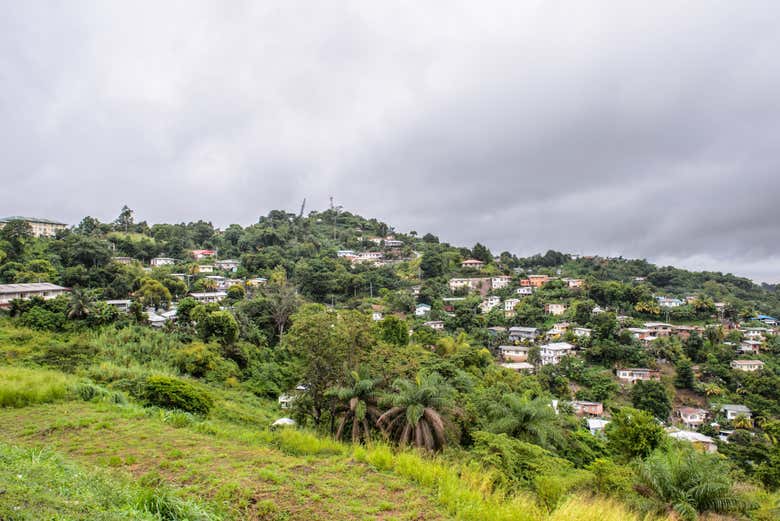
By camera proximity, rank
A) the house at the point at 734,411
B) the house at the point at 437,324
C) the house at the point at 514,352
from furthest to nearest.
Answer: the house at the point at 437,324 → the house at the point at 514,352 → the house at the point at 734,411

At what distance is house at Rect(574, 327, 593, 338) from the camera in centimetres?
4447

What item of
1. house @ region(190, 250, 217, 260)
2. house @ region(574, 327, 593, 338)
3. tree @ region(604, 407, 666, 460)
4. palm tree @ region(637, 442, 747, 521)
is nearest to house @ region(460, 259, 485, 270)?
house @ region(574, 327, 593, 338)

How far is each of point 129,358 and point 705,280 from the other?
351 ft

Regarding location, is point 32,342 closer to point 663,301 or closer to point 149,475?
point 149,475

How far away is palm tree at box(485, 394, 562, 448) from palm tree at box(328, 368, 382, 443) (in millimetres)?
4091

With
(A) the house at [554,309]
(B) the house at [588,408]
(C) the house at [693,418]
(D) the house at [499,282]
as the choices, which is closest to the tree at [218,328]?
(B) the house at [588,408]

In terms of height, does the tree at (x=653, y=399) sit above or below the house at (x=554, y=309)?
below

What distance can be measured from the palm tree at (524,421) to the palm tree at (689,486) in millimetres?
4202

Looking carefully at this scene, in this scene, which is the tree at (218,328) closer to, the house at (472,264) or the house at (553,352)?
the house at (553,352)

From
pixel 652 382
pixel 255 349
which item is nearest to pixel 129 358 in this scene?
pixel 255 349

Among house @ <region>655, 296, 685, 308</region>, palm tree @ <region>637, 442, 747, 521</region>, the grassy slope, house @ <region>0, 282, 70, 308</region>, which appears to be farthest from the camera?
Result: house @ <region>655, 296, 685, 308</region>

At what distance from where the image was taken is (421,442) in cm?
981

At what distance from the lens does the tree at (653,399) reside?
32219 millimetres

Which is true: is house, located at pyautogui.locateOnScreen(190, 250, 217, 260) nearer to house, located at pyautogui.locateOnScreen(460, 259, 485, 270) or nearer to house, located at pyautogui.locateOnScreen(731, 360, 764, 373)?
house, located at pyautogui.locateOnScreen(460, 259, 485, 270)
